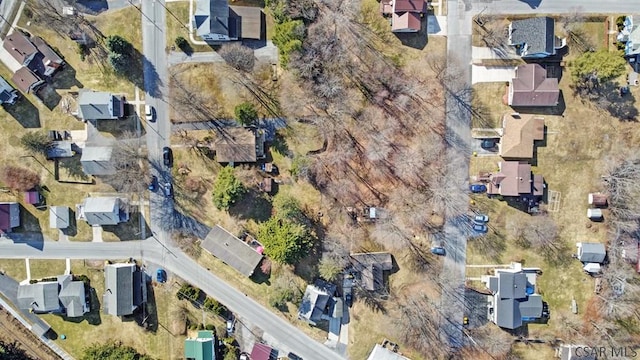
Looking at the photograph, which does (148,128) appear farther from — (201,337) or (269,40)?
(201,337)

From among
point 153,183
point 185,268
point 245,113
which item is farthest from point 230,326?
point 245,113

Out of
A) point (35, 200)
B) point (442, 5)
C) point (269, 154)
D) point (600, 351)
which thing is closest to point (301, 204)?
point (269, 154)

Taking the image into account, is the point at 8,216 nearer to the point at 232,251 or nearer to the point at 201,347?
the point at 232,251

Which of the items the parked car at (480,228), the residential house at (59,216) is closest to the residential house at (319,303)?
the parked car at (480,228)

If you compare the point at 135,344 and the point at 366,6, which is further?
the point at 135,344

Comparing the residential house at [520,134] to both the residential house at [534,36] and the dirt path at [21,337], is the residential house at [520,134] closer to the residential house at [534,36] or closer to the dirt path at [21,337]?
the residential house at [534,36]

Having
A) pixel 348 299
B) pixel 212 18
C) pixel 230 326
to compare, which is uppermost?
pixel 212 18
